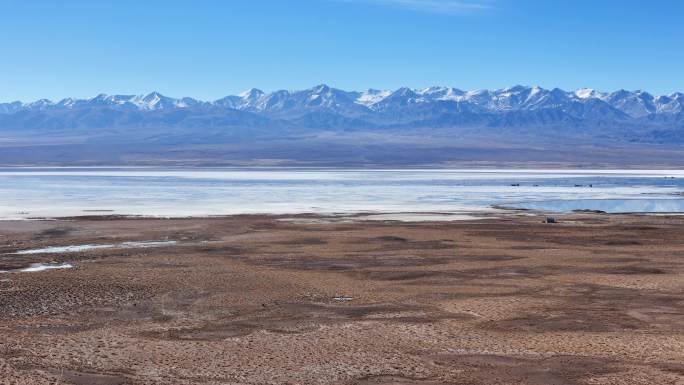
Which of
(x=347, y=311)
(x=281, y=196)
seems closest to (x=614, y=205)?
(x=281, y=196)

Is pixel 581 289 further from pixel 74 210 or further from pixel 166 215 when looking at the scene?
pixel 74 210

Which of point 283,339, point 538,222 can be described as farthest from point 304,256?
point 538,222

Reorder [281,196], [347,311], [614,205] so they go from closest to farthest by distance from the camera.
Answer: [347,311], [614,205], [281,196]

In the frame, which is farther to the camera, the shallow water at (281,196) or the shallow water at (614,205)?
the shallow water at (614,205)

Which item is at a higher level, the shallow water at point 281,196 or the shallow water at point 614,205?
the shallow water at point 281,196

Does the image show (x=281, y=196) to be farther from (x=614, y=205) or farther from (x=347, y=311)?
(x=347, y=311)

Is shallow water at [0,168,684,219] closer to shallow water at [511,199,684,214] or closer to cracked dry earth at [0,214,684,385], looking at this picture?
shallow water at [511,199,684,214]

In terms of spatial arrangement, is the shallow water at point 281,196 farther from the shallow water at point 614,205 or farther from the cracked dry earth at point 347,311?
the cracked dry earth at point 347,311

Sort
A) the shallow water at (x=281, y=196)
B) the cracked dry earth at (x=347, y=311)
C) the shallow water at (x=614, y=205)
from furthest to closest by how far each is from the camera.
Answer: the shallow water at (x=614, y=205)
the shallow water at (x=281, y=196)
the cracked dry earth at (x=347, y=311)

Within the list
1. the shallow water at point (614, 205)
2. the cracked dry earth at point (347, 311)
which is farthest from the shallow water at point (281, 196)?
the cracked dry earth at point (347, 311)
